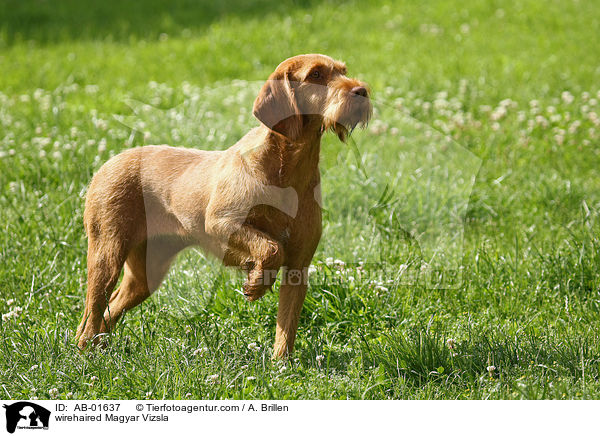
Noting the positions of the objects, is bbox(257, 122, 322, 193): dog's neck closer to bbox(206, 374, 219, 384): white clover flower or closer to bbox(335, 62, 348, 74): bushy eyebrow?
bbox(335, 62, 348, 74): bushy eyebrow

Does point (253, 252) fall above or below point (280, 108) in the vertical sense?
below

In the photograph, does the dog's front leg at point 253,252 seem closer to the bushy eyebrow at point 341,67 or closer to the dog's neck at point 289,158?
the dog's neck at point 289,158

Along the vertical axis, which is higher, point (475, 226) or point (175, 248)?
point (175, 248)

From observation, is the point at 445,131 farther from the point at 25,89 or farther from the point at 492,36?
the point at 25,89

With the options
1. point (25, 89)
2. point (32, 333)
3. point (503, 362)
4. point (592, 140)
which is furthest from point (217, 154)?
point (25, 89)

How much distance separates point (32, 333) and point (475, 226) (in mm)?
3460

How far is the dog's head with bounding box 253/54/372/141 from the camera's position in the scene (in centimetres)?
365

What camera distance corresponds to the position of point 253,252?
12.1 ft

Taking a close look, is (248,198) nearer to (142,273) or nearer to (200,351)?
(200,351)

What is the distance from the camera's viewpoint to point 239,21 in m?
11.6
